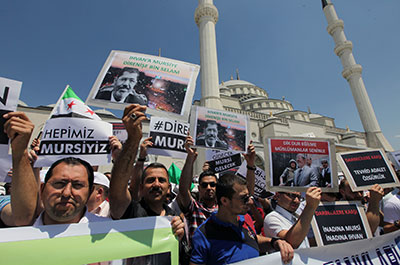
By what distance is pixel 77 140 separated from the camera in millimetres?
2375

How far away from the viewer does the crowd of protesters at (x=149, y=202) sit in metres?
1.49

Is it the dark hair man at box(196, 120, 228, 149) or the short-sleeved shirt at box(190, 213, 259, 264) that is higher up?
the dark hair man at box(196, 120, 228, 149)

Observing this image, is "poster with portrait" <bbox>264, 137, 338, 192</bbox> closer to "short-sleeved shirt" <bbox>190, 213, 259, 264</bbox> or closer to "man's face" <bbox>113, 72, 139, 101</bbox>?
"short-sleeved shirt" <bbox>190, 213, 259, 264</bbox>

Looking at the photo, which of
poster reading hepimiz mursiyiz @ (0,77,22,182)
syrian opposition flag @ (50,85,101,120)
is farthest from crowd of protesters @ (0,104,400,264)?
syrian opposition flag @ (50,85,101,120)

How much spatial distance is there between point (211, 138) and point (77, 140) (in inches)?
77.2

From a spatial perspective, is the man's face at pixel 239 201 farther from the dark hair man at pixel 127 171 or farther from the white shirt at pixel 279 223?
the white shirt at pixel 279 223

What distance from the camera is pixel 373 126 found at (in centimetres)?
3181

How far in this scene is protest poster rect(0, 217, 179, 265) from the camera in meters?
1.35

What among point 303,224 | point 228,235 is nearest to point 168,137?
point 228,235

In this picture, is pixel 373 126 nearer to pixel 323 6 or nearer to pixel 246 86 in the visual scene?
pixel 323 6

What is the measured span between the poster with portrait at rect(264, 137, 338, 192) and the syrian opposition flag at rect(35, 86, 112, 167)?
1.88 m

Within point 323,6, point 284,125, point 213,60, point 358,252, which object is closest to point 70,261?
point 358,252

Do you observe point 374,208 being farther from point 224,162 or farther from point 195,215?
point 224,162

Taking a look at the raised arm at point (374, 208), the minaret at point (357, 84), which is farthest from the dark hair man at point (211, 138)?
the minaret at point (357, 84)
